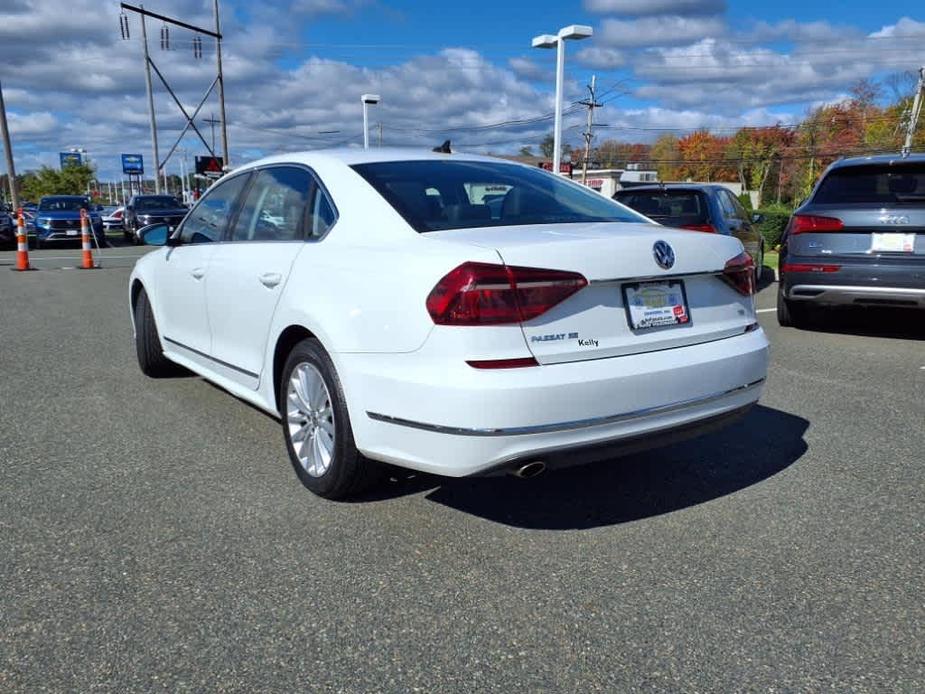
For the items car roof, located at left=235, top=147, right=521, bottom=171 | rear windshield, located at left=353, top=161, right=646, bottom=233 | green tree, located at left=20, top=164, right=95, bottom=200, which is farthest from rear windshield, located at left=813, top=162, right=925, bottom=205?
green tree, located at left=20, top=164, right=95, bottom=200

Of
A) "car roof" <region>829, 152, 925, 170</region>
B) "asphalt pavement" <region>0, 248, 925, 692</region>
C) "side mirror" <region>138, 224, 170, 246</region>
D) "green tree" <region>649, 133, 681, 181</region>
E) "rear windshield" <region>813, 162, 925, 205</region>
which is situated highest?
"green tree" <region>649, 133, 681, 181</region>

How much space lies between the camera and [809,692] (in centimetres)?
216

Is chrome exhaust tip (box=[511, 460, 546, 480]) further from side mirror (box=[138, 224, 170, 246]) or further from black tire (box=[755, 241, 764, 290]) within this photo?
black tire (box=[755, 241, 764, 290])

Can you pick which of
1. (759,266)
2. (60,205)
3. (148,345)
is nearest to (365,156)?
(148,345)

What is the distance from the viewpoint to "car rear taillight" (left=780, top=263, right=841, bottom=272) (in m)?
7.06

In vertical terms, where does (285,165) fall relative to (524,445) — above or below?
above

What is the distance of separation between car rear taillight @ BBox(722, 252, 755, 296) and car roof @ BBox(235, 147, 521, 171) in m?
1.41

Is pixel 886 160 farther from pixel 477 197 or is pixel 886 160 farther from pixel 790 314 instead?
pixel 477 197

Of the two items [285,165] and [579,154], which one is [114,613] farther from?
[579,154]

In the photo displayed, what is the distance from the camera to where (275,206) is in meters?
4.02

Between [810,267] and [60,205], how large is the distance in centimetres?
2358

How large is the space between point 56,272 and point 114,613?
1445 centimetres

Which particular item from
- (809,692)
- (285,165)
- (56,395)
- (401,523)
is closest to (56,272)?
(56,395)

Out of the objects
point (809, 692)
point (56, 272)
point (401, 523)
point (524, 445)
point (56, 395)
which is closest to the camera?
point (809, 692)
